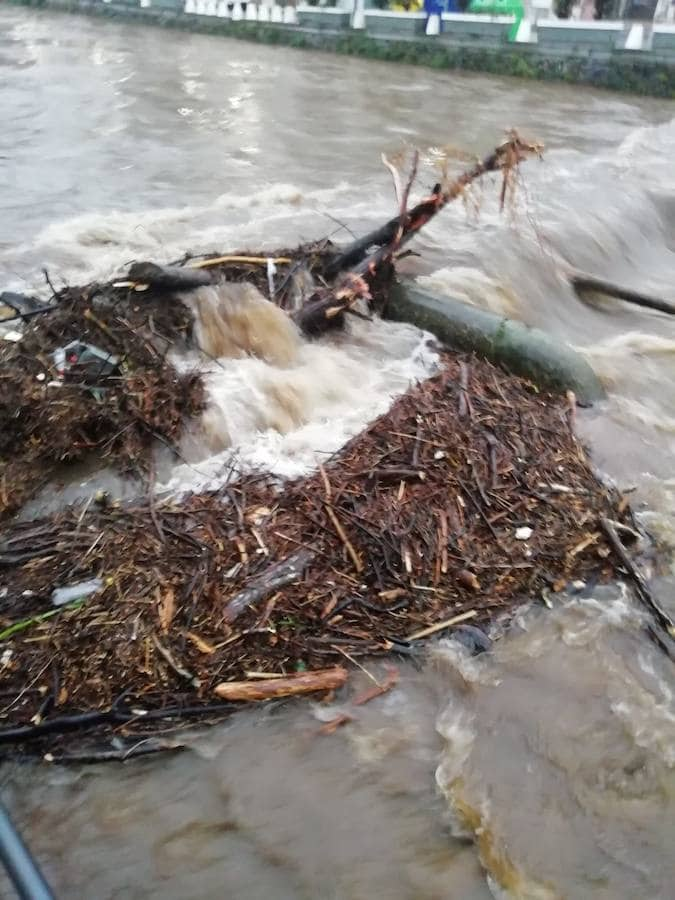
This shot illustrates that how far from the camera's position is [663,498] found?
199 inches

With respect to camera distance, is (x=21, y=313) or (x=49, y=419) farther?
(x=21, y=313)

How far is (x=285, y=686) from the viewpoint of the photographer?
3449 mm

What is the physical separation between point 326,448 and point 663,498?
2260 millimetres

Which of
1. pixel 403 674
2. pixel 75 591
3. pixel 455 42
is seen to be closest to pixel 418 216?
pixel 403 674

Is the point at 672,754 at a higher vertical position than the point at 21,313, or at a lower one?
lower

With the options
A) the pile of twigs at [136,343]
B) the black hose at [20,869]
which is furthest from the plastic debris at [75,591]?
the black hose at [20,869]

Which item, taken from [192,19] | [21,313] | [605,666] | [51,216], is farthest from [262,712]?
[192,19]

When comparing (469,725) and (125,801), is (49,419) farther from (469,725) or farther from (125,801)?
(469,725)

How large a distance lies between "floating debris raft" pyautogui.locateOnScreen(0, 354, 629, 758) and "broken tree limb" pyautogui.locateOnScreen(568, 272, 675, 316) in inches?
127

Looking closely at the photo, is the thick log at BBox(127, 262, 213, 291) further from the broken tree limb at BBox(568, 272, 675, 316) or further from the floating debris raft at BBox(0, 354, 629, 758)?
the broken tree limb at BBox(568, 272, 675, 316)

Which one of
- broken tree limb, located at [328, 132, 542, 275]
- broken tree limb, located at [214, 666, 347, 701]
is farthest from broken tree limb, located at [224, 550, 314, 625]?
broken tree limb, located at [328, 132, 542, 275]

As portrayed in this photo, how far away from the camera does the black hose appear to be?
5.32 feet

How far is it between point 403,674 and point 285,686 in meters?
0.58

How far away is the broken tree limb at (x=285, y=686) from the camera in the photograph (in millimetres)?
3393
